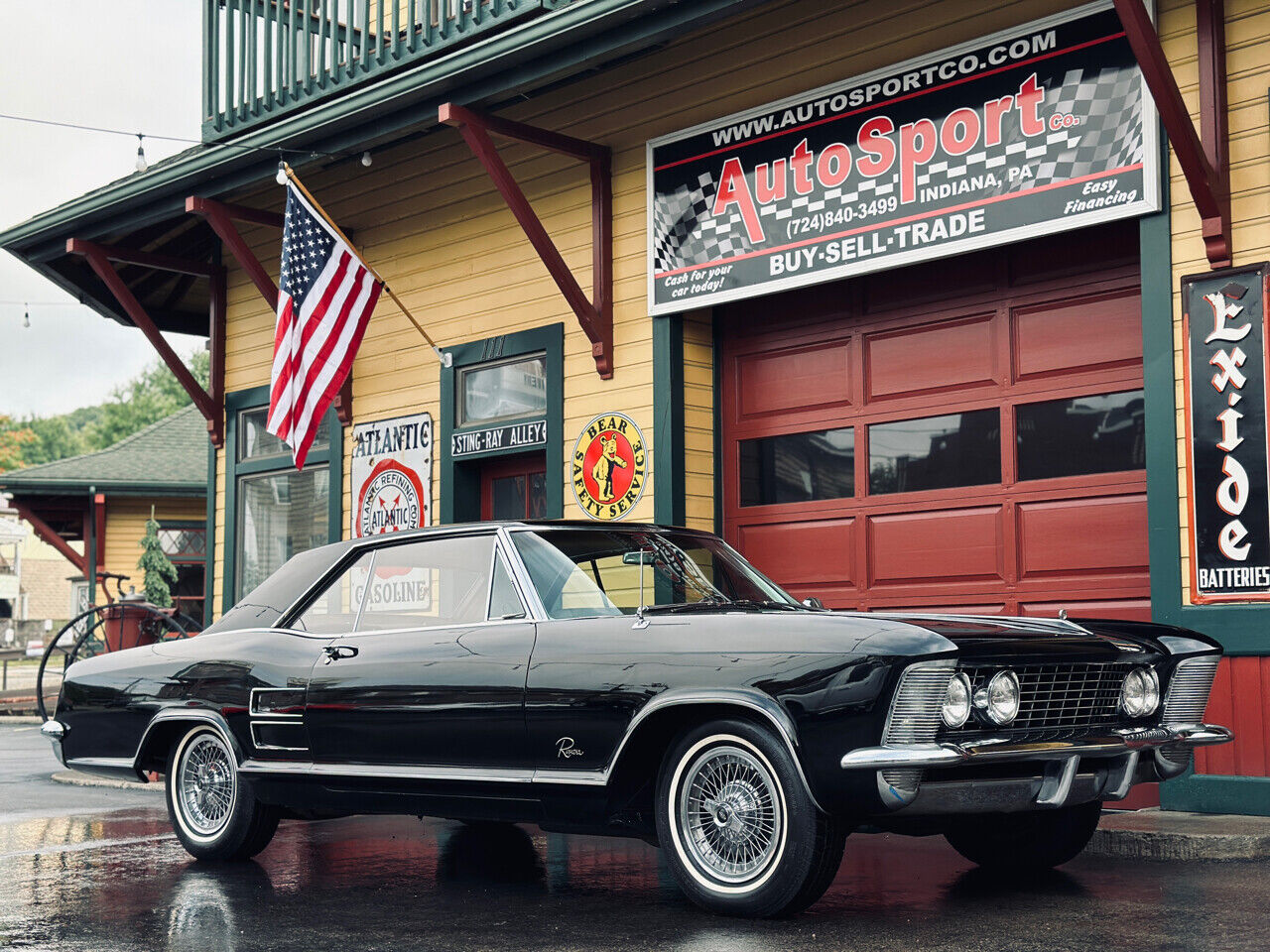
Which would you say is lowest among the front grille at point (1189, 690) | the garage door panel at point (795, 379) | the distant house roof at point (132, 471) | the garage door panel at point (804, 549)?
the front grille at point (1189, 690)

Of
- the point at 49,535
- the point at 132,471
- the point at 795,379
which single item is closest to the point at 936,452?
the point at 795,379

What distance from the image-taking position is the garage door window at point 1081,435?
855cm

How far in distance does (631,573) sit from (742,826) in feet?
4.33

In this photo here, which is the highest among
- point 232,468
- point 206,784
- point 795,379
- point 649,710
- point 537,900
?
point 795,379

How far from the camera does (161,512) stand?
29.2m

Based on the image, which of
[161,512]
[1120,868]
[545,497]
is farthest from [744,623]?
[161,512]

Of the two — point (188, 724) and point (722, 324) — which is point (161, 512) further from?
point (188, 724)

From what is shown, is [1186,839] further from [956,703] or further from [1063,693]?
[956,703]

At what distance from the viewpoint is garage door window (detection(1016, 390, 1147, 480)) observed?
855 cm

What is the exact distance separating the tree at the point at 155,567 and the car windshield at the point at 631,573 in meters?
20.7

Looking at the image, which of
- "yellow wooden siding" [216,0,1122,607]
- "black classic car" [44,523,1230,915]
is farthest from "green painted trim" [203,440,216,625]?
"black classic car" [44,523,1230,915]

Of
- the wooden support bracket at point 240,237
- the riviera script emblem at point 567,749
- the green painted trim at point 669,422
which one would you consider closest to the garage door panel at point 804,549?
the green painted trim at point 669,422

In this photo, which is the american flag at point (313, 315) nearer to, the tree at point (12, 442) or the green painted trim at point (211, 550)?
the green painted trim at point (211, 550)

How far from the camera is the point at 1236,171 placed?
25.4 feet
